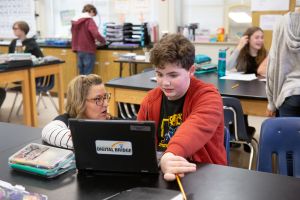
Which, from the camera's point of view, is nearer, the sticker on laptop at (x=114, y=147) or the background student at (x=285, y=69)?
the sticker on laptop at (x=114, y=147)

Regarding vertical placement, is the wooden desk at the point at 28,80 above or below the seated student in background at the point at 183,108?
below

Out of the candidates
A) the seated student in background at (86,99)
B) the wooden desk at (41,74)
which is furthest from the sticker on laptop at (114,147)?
the wooden desk at (41,74)

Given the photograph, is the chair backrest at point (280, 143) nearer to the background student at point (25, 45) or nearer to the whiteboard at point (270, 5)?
the whiteboard at point (270, 5)

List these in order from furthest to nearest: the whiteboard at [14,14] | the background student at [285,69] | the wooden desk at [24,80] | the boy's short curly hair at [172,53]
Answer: the whiteboard at [14,14]
the wooden desk at [24,80]
the background student at [285,69]
the boy's short curly hair at [172,53]

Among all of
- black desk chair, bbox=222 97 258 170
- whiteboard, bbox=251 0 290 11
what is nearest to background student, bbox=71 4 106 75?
whiteboard, bbox=251 0 290 11

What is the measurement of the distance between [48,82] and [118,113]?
74.7 inches

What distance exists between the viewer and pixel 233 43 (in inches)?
212

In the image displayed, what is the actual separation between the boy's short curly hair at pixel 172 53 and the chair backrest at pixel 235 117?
978 mm

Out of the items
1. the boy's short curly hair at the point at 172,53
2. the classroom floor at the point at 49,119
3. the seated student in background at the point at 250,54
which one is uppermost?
the boy's short curly hair at the point at 172,53

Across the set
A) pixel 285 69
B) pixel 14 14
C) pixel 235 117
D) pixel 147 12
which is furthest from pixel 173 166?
pixel 14 14

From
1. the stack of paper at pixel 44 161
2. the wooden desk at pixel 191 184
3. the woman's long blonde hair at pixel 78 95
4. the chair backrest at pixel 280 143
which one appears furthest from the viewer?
the woman's long blonde hair at pixel 78 95

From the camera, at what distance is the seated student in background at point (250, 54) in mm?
3461

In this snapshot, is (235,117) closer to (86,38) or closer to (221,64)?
(221,64)

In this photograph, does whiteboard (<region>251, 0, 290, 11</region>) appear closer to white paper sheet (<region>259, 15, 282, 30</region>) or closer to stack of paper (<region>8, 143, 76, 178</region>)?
white paper sheet (<region>259, 15, 282, 30</region>)
